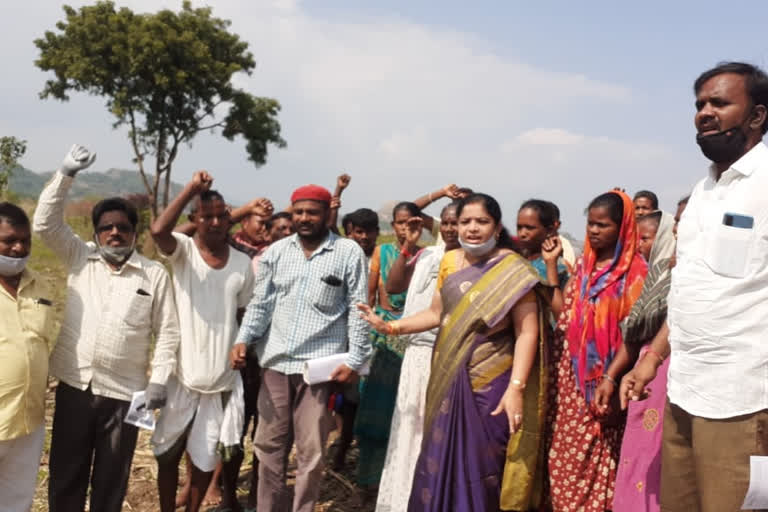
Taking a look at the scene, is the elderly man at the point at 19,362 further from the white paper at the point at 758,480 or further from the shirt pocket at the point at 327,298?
the white paper at the point at 758,480

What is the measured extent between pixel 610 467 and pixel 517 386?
Result: 0.78m

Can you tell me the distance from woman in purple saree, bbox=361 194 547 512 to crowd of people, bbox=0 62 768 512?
12 millimetres

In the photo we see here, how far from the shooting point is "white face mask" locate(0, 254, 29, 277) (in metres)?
3.40

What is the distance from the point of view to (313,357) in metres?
4.08

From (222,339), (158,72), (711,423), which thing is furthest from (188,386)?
(158,72)

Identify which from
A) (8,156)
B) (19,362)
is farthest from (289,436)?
(8,156)

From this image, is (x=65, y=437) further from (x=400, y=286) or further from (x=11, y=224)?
(x=400, y=286)

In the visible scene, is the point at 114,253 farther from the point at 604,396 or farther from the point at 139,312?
the point at 604,396

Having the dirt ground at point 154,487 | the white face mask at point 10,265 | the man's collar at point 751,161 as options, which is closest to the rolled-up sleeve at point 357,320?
the dirt ground at point 154,487

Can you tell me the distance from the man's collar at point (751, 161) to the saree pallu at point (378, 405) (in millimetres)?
3141

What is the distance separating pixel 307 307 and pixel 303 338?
0.20 metres

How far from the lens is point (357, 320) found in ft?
13.5

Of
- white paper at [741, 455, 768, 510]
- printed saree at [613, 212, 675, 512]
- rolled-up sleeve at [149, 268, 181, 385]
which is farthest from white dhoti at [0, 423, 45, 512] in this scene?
white paper at [741, 455, 768, 510]

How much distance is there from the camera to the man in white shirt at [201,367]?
411cm
